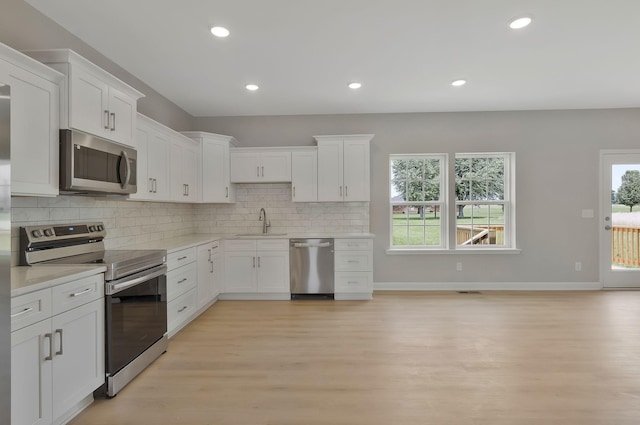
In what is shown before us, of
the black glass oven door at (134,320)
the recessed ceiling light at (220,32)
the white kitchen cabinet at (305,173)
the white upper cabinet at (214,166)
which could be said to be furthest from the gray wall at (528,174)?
the black glass oven door at (134,320)

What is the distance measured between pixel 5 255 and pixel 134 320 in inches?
47.4

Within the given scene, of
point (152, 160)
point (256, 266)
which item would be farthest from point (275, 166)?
point (152, 160)

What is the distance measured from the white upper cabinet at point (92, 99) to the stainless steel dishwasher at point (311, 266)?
7.82 ft

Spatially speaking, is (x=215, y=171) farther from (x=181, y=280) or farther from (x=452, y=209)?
(x=452, y=209)

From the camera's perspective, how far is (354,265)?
4469 millimetres

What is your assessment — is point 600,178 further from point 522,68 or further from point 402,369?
point 402,369

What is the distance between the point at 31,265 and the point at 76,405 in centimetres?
95

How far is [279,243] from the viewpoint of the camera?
4.46 m

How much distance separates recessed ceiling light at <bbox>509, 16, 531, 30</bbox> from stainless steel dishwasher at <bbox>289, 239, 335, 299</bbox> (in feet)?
9.78

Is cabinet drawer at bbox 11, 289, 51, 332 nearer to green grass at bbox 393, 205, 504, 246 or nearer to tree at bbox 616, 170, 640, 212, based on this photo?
green grass at bbox 393, 205, 504, 246

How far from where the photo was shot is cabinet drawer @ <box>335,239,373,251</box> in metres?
4.45

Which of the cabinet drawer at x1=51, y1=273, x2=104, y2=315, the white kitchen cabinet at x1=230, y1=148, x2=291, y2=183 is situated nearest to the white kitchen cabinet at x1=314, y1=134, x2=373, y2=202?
the white kitchen cabinet at x1=230, y1=148, x2=291, y2=183

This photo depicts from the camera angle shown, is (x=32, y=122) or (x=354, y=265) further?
(x=354, y=265)

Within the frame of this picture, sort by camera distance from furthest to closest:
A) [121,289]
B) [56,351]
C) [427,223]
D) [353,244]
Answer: [427,223]
[353,244]
[121,289]
[56,351]
